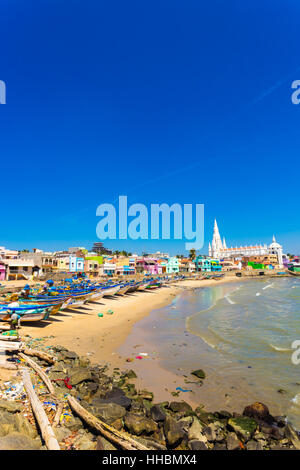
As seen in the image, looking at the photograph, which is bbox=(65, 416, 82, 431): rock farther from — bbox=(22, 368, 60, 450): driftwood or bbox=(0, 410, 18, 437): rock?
bbox=(0, 410, 18, 437): rock

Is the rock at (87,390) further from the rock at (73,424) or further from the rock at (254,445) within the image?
the rock at (254,445)

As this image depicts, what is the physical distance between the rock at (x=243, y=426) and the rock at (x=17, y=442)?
4.90 meters

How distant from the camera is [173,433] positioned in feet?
18.9

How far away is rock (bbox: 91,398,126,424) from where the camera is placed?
6195 mm

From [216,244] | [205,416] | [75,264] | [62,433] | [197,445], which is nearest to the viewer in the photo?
[62,433]

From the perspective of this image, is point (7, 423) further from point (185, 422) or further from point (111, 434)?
point (185, 422)

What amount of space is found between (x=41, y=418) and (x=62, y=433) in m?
0.56

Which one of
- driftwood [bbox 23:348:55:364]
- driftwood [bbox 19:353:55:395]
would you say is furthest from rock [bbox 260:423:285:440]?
driftwood [bbox 23:348:55:364]

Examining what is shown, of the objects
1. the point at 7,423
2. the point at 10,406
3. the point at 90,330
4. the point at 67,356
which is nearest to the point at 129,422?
the point at 7,423

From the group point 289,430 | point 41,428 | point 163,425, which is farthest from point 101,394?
point 289,430

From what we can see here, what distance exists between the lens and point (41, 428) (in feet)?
16.5

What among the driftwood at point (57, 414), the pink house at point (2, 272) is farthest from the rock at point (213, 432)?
the pink house at point (2, 272)

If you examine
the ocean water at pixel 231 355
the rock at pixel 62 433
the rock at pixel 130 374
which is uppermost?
the rock at pixel 62 433

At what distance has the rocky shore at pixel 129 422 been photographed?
5062 millimetres
